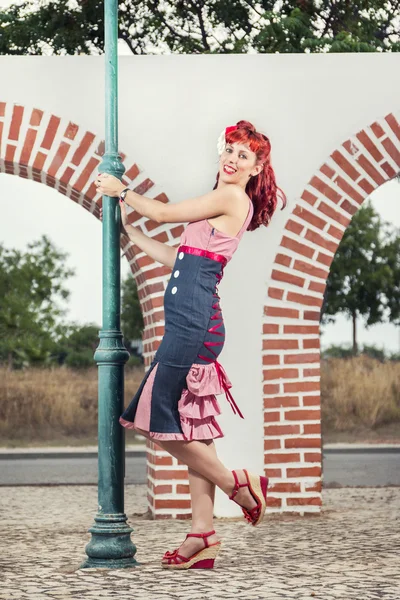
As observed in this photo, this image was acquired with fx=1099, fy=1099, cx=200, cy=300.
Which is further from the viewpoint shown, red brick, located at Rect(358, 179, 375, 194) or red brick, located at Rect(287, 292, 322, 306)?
red brick, located at Rect(358, 179, 375, 194)

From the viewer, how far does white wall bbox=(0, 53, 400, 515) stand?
22.0 ft

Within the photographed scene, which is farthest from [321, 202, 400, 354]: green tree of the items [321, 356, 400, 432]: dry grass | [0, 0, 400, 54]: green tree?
[0, 0, 400, 54]: green tree

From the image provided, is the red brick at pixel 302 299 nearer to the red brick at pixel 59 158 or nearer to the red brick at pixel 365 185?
the red brick at pixel 365 185

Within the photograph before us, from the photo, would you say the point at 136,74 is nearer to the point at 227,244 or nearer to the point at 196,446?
the point at 227,244

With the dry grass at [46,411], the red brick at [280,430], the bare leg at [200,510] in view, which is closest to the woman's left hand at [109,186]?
the bare leg at [200,510]

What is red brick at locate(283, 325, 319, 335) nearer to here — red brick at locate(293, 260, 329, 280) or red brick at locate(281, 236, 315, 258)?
red brick at locate(293, 260, 329, 280)

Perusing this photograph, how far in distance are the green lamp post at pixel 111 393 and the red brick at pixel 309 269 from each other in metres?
1.81

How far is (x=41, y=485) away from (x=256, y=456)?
461 cm

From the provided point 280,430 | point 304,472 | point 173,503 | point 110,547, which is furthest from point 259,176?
point 173,503

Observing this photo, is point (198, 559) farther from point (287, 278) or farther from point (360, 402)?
point (360, 402)

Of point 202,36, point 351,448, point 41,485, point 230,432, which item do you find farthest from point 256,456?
point 351,448

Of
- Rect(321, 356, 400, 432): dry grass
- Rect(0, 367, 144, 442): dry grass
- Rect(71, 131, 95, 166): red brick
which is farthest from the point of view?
Rect(0, 367, 144, 442): dry grass

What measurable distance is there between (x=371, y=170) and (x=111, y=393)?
2.63m

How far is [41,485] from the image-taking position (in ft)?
35.3
